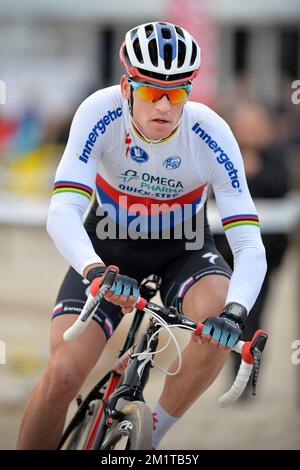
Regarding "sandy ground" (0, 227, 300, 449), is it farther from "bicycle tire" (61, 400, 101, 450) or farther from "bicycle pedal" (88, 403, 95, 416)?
"bicycle pedal" (88, 403, 95, 416)

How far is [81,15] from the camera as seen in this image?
78.7ft

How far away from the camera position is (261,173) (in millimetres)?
7887

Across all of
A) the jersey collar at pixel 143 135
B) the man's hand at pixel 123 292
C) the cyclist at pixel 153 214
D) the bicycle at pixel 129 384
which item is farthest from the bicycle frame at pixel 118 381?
the jersey collar at pixel 143 135

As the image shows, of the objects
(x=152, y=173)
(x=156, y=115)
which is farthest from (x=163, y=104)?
(x=152, y=173)

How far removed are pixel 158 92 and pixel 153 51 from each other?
0.19m

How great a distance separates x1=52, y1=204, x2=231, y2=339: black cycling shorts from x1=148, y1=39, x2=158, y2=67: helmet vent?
1018 mm

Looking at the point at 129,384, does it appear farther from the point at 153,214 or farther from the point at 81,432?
the point at 153,214

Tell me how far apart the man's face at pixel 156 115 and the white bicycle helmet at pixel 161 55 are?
7 centimetres

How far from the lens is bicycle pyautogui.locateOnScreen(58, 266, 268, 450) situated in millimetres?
3924

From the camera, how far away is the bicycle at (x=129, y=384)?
392cm

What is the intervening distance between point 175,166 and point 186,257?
1.72ft

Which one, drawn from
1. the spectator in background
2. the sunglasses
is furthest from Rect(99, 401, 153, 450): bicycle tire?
the spectator in background
